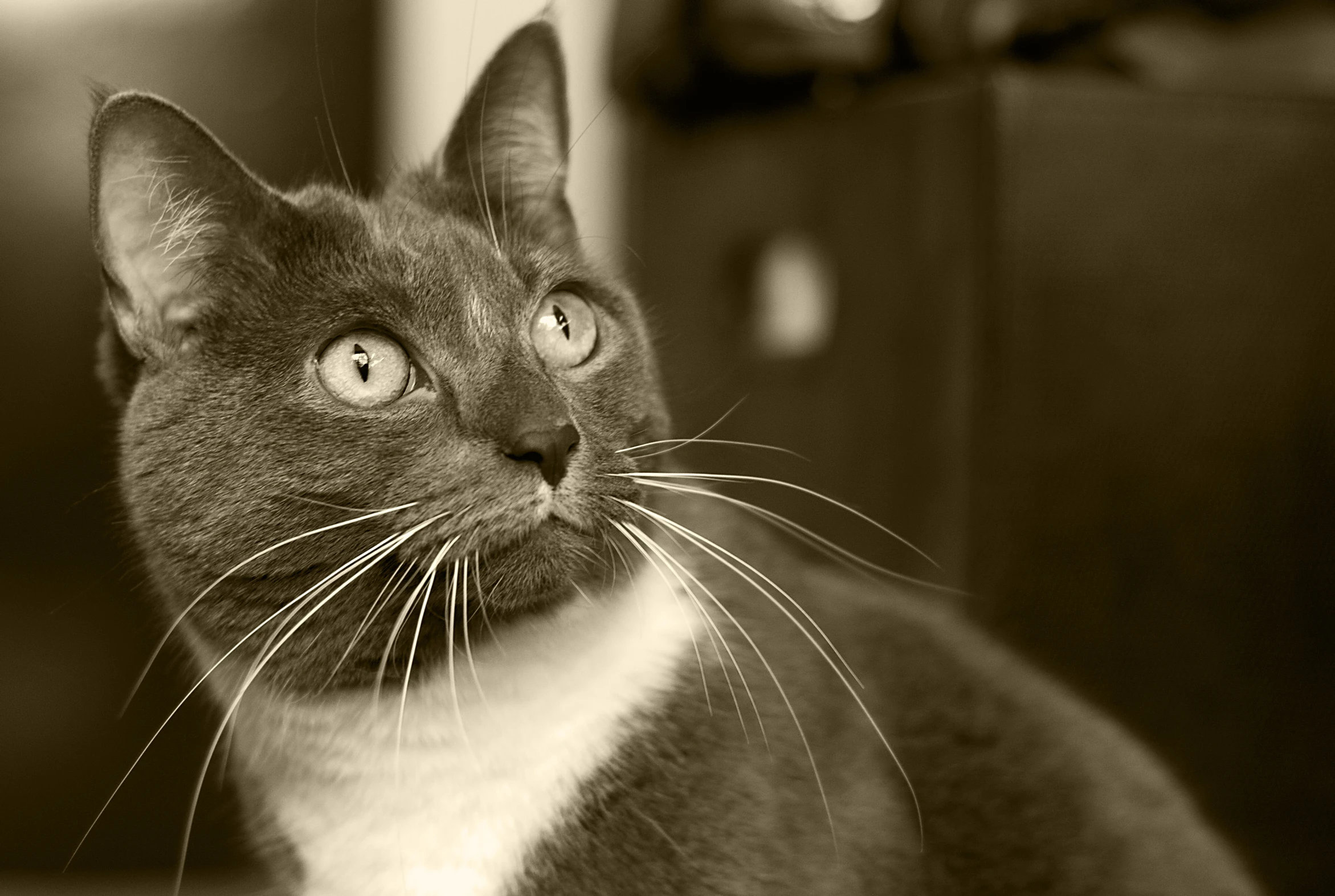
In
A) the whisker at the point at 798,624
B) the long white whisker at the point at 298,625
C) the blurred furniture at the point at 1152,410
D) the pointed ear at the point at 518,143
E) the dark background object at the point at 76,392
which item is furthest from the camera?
the dark background object at the point at 76,392

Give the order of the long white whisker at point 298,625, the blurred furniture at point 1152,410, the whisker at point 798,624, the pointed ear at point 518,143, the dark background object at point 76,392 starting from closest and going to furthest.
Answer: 1. the long white whisker at point 298,625
2. the whisker at point 798,624
3. the pointed ear at point 518,143
4. the blurred furniture at point 1152,410
5. the dark background object at point 76,392

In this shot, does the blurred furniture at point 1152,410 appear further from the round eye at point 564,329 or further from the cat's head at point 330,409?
the cat's head at point 330,409

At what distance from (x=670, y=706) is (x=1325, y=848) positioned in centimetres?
87

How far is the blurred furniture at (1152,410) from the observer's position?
123cm

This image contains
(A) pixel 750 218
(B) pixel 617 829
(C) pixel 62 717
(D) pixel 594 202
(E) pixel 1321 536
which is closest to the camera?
(B) pixel 617 829

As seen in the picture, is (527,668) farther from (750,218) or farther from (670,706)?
(750,218)

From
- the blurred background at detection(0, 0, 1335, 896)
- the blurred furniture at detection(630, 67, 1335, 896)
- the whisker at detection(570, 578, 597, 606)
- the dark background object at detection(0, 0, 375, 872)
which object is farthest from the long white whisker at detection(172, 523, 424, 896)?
the dark background object at detection(0, 0, 375, 872)

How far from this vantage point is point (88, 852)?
2.06 meters

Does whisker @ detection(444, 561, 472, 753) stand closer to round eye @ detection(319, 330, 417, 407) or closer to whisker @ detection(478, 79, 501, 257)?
round eye @ detection(319, 330, 417, 407)

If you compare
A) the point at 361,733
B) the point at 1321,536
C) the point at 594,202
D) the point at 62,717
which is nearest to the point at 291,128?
the point at 594,202

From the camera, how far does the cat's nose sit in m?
0.72

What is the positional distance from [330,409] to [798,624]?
0.38 m

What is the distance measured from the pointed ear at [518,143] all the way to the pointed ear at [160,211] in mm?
187

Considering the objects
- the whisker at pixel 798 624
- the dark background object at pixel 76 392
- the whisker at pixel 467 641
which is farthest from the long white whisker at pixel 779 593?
the dark background object at pixel 76 392
